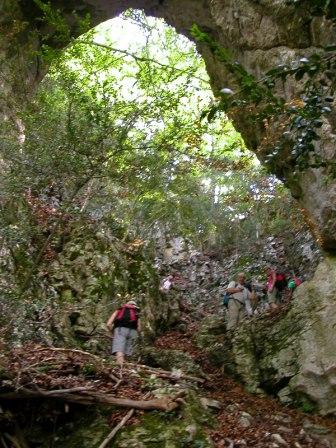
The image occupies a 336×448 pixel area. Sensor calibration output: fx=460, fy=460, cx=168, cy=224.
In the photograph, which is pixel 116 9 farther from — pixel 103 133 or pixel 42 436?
pixel 42 436

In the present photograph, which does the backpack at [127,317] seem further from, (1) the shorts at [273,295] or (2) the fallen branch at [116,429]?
(1) the shorts at [273,295]

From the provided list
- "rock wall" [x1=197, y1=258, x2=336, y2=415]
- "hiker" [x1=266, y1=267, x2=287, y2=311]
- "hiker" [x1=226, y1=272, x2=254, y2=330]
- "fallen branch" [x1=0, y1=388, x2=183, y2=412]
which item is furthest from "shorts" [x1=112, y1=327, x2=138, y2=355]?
"hiker" [x1=266, y1=267, x2=287, y2=311]

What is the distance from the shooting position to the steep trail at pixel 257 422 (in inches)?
243

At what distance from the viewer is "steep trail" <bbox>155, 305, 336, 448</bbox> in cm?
617

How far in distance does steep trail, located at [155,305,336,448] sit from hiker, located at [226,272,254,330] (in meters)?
1.83

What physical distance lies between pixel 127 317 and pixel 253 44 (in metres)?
6.66

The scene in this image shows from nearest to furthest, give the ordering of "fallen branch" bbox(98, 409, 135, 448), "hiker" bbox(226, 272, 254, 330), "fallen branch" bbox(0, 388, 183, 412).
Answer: "fallen branch" bbox(98, 409, 135, 448), "fallen branch" bbox(0, 388, 183, 412), "hiker" bbox(226, 272, 254, 330)

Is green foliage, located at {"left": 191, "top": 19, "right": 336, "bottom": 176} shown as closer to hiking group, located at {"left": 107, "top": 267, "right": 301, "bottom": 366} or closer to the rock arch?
the rock arch

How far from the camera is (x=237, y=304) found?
421 inches

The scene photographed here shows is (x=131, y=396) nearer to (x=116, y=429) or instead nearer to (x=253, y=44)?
(x=116, y=429)

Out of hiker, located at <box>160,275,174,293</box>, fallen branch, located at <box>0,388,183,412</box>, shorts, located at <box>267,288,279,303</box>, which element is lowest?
fallen branch, located at <box>0,388,183,412</box>

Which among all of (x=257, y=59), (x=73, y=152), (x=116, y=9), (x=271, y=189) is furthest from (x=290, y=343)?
(x=116, y=9)

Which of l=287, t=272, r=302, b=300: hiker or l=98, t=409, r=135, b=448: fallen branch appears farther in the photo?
l=287, t=272, r=302, b=300: hiker

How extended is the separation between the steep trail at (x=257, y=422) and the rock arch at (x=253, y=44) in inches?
128
